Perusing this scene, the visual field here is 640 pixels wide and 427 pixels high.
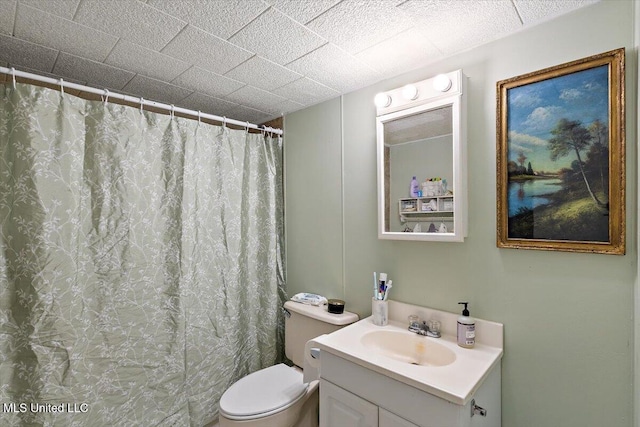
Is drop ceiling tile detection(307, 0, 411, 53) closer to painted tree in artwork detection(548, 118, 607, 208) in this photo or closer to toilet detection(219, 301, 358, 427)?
painted tree in artwork detection(548, 118, 607, 208)

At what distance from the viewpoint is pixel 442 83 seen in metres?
1.38

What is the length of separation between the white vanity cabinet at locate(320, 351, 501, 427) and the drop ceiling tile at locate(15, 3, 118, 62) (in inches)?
67.2

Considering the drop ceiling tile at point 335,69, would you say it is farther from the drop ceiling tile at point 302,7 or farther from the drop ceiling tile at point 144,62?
the drop ceiling tile at point 144,62

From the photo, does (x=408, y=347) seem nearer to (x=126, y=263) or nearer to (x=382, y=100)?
(x=382, y=100)

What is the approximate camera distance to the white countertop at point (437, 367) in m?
1.00

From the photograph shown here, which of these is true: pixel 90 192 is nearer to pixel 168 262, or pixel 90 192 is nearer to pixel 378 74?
pixel 168 262

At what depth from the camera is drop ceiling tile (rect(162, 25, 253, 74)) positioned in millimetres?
1296

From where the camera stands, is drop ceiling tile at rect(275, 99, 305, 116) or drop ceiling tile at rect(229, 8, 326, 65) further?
drop ceiling tile at rect(275, 99, 305, 116)

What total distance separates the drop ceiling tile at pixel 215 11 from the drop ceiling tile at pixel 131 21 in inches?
1.9

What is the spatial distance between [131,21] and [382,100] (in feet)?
3.80

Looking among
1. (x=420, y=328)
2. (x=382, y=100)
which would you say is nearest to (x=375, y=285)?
(x=420, y=328)

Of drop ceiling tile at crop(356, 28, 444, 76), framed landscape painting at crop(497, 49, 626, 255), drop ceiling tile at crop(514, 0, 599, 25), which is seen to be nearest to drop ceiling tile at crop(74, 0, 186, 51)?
drop ceiling tile at crop(356, 28, 444, 76)

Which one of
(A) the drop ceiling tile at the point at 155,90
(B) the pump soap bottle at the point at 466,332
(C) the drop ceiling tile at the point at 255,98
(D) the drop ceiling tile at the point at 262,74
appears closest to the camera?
(B) the pump soap bottle at the point at 466,332

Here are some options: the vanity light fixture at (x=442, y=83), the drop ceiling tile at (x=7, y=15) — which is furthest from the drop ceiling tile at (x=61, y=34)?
the vanity light fixture at (x=442, y=83)
